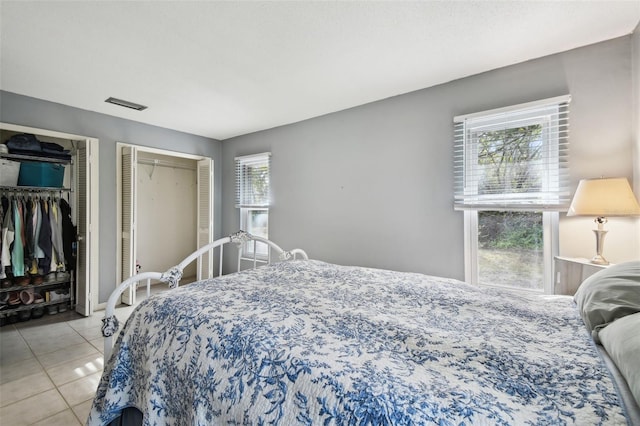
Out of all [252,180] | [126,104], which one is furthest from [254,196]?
[126,104]

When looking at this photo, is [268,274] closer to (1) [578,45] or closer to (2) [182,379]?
(2) [182,379]

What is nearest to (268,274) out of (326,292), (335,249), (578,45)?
(326,292)

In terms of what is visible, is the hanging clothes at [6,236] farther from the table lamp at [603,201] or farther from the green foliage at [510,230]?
the table lamp at [603,201]

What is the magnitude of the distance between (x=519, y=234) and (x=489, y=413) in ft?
6.81

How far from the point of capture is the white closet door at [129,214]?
3533 millimetres

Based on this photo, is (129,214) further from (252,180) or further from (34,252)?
(252,180)

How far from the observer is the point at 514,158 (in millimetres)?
2295

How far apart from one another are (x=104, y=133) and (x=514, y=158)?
14.1ft

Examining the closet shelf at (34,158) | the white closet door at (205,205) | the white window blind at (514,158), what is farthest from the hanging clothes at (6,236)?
the white window blind at (514,158)

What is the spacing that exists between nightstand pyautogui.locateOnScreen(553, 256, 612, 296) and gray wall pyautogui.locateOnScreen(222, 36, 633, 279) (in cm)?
32

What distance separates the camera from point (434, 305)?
1388mm

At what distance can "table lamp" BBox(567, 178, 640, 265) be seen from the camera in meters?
1.62

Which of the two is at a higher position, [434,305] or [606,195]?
[606,195]

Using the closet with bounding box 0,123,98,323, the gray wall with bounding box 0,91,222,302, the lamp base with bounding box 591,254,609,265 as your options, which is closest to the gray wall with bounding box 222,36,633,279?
the lamp base with bounding box 591,254,609,265
